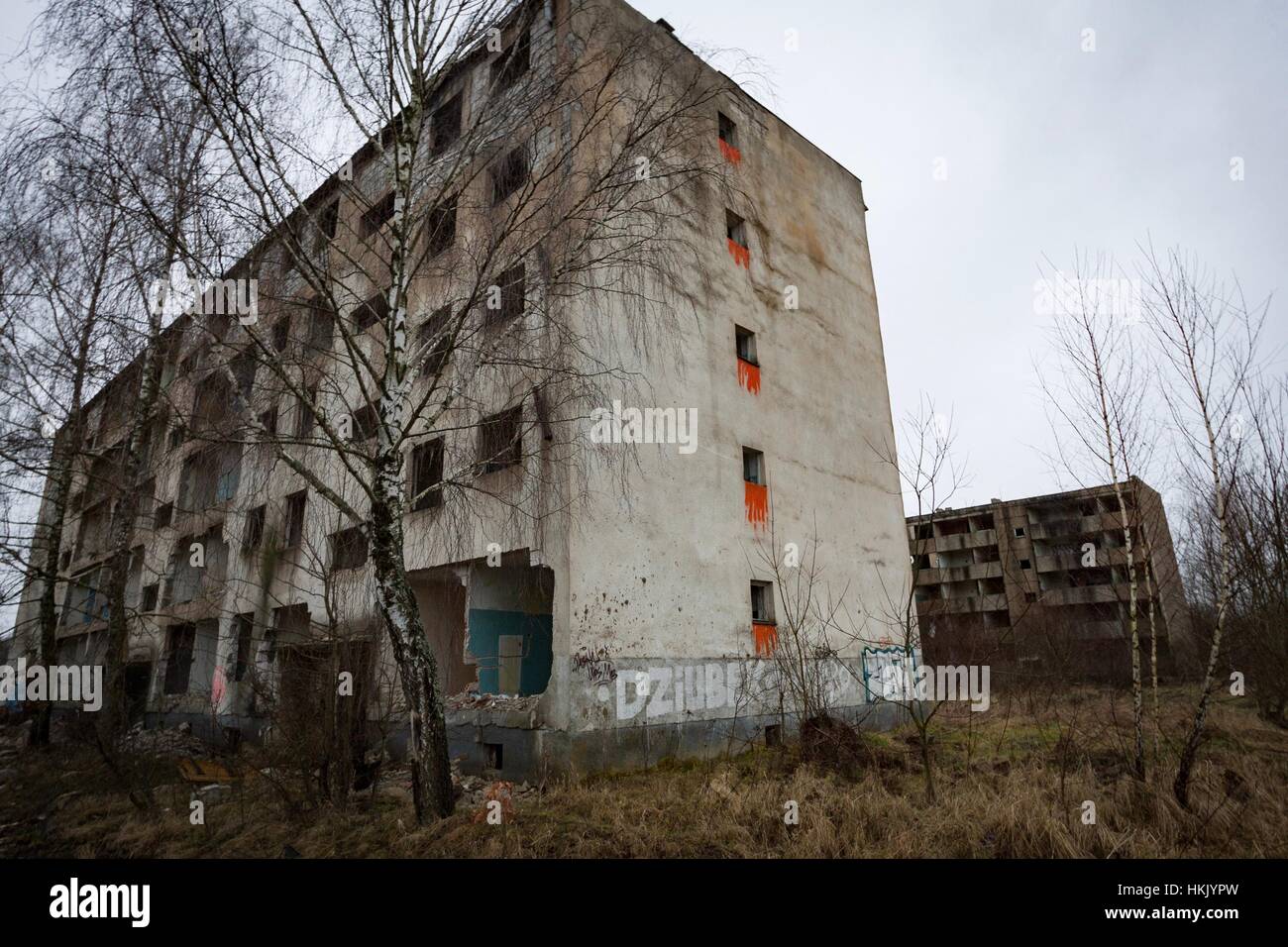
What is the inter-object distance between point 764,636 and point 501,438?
23.8 ft

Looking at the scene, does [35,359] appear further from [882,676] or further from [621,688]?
[882,676]

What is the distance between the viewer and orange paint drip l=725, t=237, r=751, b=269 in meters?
15.8

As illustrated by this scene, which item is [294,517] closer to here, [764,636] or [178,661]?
[178,661]

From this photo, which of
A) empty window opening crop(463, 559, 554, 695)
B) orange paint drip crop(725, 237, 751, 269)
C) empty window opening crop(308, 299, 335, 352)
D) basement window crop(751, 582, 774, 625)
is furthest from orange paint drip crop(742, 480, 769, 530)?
empty window opening crop(308, 299, 335, 352)

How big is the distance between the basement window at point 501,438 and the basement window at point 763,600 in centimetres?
609

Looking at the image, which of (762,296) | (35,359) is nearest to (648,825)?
(35,359)

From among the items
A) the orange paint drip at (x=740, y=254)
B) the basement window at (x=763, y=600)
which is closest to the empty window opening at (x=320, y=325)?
the basement window at (x=763, y=600)

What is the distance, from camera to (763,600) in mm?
14078

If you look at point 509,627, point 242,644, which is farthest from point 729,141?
point 242,644

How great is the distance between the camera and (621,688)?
10766mm

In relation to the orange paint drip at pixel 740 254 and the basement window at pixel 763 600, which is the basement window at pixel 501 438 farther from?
the orange paint drip at pixel 740 254

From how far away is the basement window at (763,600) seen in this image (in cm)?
1390

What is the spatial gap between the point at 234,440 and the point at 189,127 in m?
3.57

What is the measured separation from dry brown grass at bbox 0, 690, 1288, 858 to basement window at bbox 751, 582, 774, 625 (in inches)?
148
